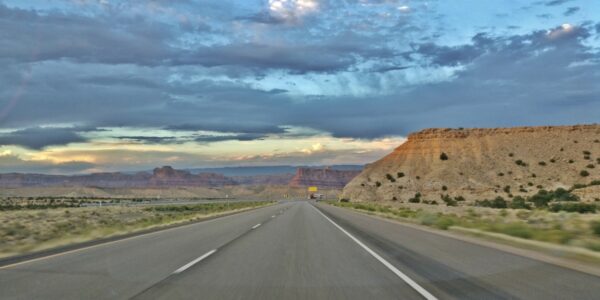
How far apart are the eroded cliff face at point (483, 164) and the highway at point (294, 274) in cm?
6076

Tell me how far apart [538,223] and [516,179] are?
62.5 meters

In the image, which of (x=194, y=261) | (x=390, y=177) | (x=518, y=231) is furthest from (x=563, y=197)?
(x=390, y=177)

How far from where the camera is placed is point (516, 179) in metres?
79.3

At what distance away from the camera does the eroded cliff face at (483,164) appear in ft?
253

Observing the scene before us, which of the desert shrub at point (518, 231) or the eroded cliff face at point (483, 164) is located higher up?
the eroded cliff face at point (483, 164)

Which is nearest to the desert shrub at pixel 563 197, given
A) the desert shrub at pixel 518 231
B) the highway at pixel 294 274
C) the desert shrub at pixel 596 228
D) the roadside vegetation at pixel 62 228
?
the roadside vegetation at pixel 62 228

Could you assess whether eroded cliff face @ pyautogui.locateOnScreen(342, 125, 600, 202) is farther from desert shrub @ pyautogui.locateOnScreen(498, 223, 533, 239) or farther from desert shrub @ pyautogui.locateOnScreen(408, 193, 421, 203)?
desert shrub @ pyautogui.locateOnScreen(498, 223, 533, 239)

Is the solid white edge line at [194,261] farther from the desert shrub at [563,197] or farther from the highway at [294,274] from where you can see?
the desert shrub at [563,197]

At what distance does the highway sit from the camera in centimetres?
771

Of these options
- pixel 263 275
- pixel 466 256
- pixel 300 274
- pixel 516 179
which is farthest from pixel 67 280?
pixel 516 179

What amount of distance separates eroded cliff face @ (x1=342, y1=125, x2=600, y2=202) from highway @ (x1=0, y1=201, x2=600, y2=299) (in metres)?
60.8

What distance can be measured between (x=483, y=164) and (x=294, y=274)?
84.6m

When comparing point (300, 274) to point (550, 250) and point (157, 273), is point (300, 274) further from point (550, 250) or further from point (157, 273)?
point (550, 250)

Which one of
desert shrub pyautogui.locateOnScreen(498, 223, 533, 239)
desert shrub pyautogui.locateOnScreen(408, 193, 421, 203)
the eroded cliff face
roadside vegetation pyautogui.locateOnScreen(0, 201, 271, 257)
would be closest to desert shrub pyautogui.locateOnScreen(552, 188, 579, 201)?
the eroded cliff face
